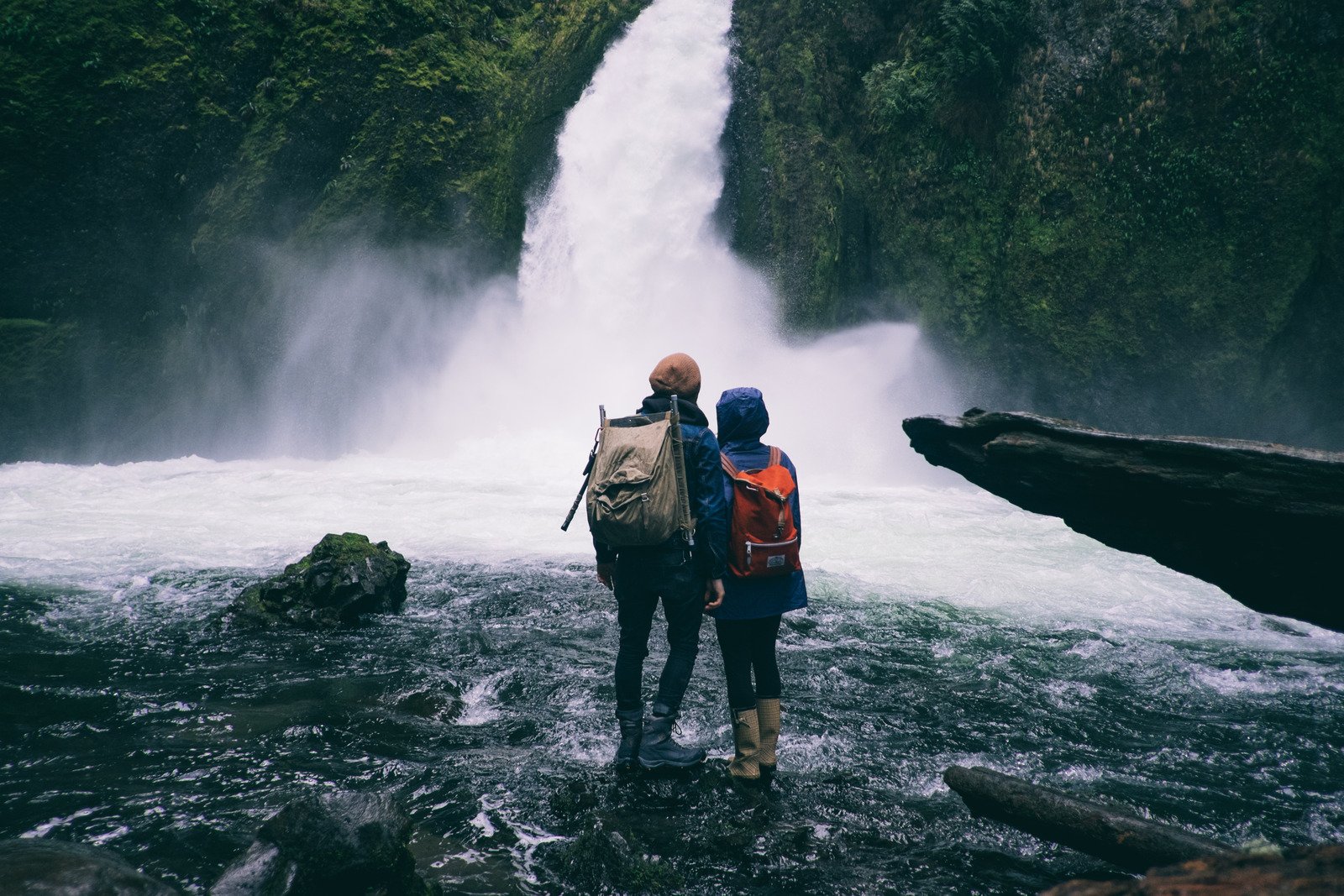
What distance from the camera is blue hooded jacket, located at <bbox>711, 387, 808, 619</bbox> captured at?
13.2ft

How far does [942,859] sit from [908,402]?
16708 millimetres

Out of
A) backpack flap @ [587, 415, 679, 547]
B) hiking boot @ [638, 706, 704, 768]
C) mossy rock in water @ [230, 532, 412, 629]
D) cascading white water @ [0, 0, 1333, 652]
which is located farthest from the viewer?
cascading white water @ [0, 0, 1333, 652]

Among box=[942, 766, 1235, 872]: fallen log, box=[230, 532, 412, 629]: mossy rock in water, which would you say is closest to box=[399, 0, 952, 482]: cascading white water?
box=[230, 532, 412, 629]: mossy rock in water

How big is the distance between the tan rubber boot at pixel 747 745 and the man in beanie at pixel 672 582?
11.3 inches

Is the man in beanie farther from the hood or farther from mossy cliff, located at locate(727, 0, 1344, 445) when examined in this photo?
mossy cliff, located at locate(727, 0, 1344, 445)

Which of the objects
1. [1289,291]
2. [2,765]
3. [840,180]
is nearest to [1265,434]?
[1289,291]

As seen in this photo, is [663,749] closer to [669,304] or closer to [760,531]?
[760,531]

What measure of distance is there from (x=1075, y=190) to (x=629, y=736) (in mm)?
15665

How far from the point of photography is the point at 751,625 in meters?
4.13

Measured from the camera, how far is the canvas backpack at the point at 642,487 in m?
3.83

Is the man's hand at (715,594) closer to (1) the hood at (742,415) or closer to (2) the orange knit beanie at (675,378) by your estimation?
(1) the hood at (742,415)

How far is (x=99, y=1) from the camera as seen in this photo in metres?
17.3

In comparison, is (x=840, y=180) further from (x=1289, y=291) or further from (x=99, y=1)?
(x=99, y=1)

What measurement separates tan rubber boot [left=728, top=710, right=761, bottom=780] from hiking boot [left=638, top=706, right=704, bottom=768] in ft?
0.90
